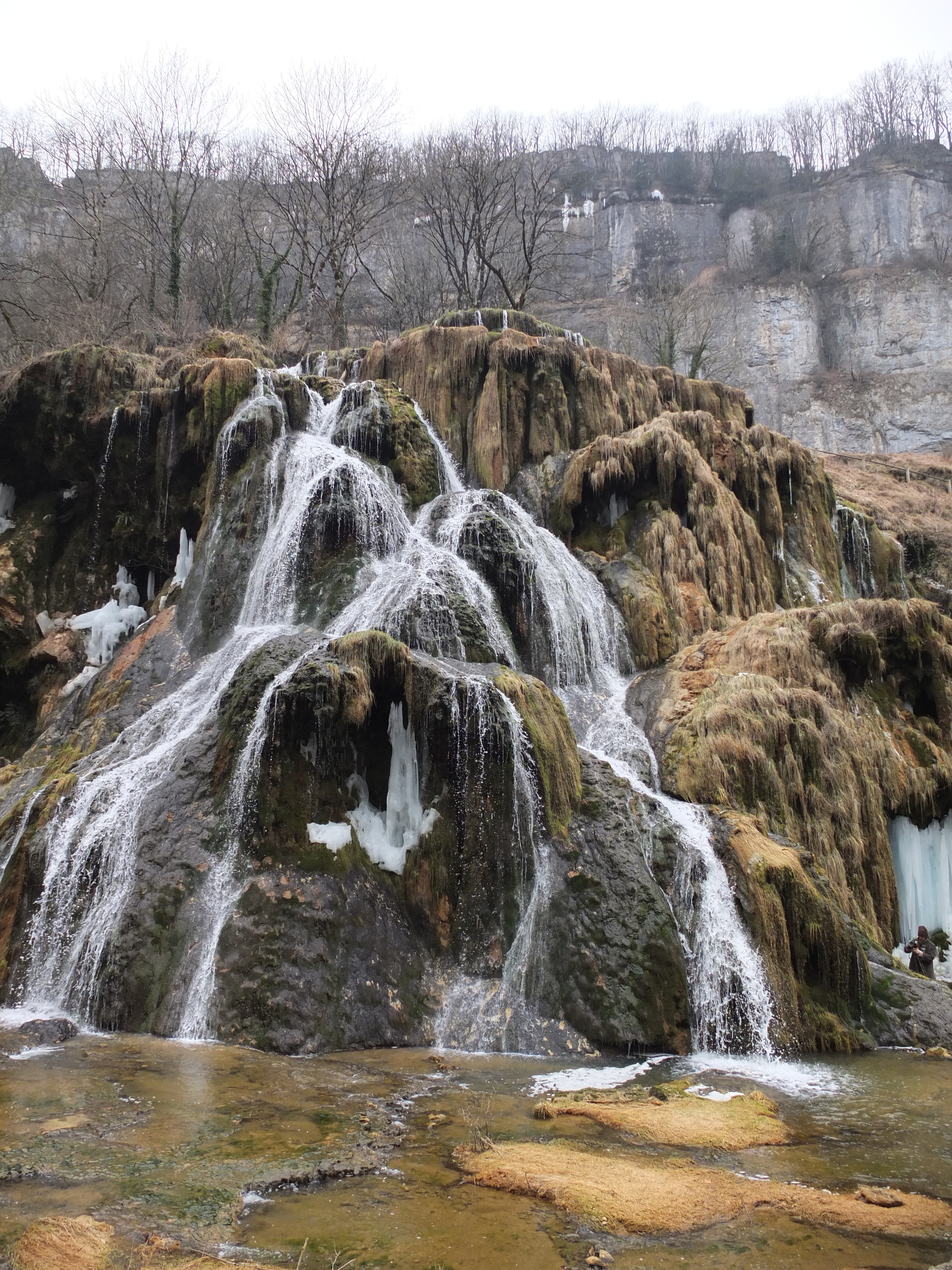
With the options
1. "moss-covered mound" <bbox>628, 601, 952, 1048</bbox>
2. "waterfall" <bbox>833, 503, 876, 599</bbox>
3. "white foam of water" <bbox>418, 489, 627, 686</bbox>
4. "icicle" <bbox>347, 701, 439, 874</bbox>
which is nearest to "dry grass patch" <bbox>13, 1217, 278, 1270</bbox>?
"icicle" <bbox>347, 701, 439, 874</bbox>

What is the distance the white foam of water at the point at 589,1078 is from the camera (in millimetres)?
6613

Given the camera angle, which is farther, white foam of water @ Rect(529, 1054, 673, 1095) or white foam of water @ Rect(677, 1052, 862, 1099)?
white foam of water @ Rect(677, 1052, 862, 1099)

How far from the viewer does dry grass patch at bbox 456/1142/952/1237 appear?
13.7 ft

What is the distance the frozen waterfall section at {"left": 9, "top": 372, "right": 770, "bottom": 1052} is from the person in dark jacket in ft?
10.1

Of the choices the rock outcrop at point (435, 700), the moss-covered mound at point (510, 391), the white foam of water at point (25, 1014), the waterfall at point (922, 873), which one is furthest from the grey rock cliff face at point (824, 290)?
the white foam of water at point (25, 1014)

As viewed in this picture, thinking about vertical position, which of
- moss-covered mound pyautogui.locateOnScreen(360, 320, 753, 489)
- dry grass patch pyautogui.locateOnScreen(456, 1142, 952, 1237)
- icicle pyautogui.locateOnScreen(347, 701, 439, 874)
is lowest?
dry grass patch pyautogui.locateOnScreen(456, 1142, 952, 1237)

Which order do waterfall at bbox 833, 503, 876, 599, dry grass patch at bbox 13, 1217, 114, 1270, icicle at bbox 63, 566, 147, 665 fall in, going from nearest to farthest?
1. dry grass patch at bbox 13, 1217, 114, 1270
2. icicle at bbox 63, 566, 147, 665
3. waterfall at bbox 833, 503, 876, 599

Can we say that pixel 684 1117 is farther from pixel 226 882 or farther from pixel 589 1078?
pixel 226 882

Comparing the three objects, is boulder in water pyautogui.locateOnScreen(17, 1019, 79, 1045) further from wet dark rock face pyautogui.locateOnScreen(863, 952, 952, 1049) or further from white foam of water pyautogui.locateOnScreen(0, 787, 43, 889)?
wet dark rock face pyautogui.locateOnScreen(863, 952, 952, 1049)

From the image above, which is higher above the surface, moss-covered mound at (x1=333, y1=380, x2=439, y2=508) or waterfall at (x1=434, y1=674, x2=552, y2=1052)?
moss-covered mound at (x1=333, y1=380, x2=439, y2=508)

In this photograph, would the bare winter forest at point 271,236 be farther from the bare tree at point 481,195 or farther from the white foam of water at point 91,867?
the white foam of water at point 91,867

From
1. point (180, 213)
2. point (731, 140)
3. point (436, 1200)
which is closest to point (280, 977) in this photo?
point (436, 1200)

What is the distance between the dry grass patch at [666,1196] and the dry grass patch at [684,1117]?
51 centimetres

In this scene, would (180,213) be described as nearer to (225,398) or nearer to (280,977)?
(225,398)
